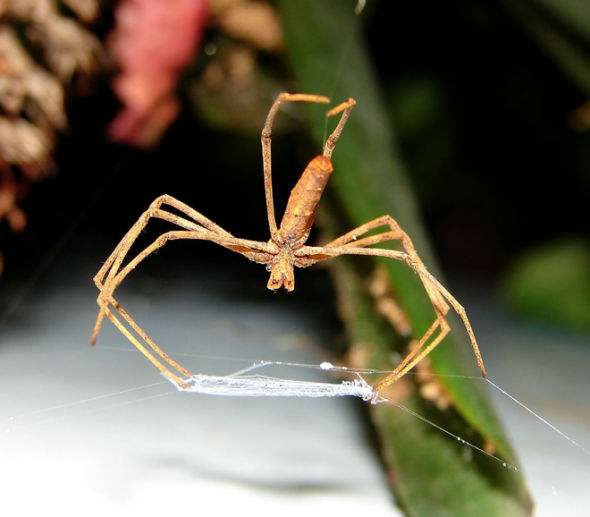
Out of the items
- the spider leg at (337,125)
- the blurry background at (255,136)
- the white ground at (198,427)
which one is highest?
the blurry background at (255,136)

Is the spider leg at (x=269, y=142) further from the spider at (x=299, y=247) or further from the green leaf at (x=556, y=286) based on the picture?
the green leaf at (x=556, y=286)

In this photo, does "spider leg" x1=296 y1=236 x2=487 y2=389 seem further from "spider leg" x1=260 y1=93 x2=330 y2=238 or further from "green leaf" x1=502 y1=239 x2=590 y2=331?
"green leaf" x1=502 y1=239 x2=590 y2=331

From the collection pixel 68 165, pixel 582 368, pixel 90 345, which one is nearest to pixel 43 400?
pixel 90 345

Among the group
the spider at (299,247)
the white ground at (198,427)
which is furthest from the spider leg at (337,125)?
the white ground at (198,427)

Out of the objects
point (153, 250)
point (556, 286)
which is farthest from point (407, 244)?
point (556, 286)

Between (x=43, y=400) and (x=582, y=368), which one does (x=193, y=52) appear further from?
(x=582, y=368)
